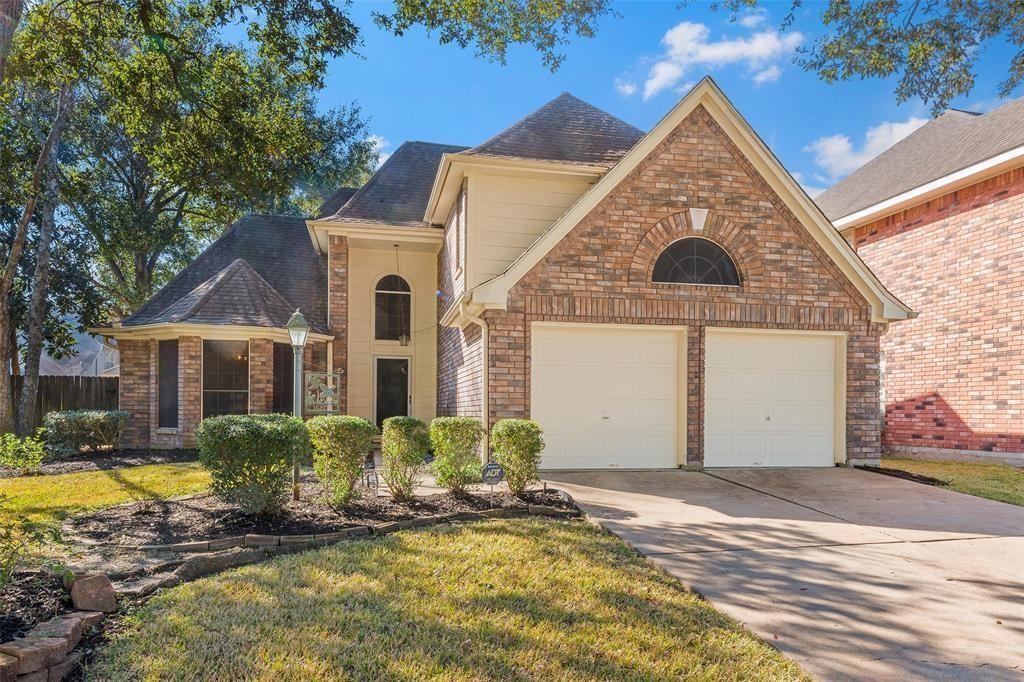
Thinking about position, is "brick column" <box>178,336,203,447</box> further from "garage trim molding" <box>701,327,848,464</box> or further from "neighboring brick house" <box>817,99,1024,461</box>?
"neighboring brick house" <box>817,99,1024,461</box>

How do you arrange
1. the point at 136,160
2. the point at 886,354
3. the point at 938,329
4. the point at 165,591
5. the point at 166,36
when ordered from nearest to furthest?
the point at 165,591 < the point at 166,36 < the point at 938,329 < the point at 886,354 < the point at 136,160

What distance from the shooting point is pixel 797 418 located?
9.58 m

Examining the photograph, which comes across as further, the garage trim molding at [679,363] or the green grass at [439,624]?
the garage trim molding at [679,363]

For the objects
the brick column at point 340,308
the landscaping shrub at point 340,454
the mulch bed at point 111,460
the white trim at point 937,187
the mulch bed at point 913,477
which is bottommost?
the mulch bed at point 111,460

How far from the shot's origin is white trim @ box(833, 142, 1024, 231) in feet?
34.7

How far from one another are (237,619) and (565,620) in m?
2.05

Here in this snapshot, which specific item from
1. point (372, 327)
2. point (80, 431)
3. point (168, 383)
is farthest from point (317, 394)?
point (80, 431)

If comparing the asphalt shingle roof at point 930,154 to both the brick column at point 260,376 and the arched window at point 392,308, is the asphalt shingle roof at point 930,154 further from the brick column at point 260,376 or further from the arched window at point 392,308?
the brick column at point 260,376

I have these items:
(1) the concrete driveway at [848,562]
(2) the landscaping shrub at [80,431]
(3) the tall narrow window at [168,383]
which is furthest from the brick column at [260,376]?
(1) the concrete driveway at [848,562]

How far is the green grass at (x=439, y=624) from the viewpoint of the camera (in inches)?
119

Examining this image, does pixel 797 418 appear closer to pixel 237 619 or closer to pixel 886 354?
pixel 886 354

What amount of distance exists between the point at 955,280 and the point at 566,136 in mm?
8590

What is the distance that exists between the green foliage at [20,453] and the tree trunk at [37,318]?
565cm

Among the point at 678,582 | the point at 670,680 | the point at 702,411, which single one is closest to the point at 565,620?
the point at 670,680
